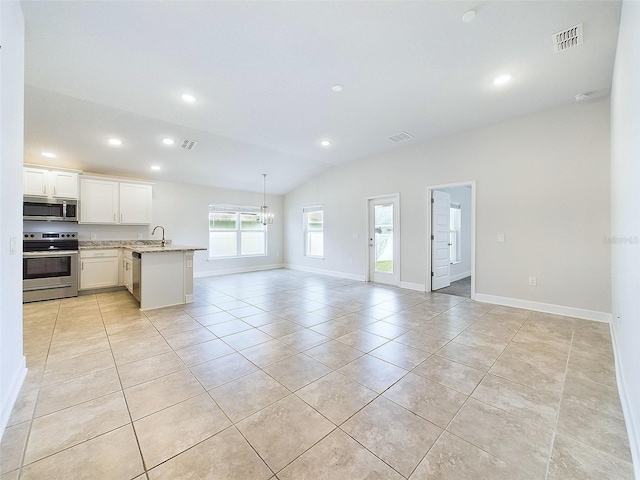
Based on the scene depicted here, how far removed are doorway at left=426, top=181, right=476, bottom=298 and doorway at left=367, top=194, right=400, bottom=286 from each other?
2.32 ft

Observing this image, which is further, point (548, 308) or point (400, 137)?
point (400, 137)

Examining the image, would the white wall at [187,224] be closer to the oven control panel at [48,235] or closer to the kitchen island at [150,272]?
the oven control panel at [48,235]

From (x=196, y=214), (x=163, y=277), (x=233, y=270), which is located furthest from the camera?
(x=233, y=270)

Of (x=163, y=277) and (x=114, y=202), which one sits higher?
(x=114, y=202)

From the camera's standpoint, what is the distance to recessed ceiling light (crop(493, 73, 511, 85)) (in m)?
3.04

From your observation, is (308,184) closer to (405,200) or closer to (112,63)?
(405,200)

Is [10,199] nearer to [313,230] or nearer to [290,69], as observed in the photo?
[290,69]

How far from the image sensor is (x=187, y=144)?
5.05 metres

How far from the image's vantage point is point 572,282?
3.77 meters

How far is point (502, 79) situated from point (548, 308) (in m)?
3.25

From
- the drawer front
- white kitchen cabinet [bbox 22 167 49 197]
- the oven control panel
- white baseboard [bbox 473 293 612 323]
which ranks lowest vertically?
white baseboard [bbox 473 293 612 323]

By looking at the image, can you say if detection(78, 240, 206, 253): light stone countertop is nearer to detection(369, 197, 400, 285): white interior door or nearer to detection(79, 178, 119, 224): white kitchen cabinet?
detection(79, 178, 119, 224): white kitchen cabinet

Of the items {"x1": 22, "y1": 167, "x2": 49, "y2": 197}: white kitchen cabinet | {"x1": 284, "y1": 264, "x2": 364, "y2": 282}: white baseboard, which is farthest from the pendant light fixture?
{"x1": 22, "y1": 167, "x2": 49, "y2": 197}: white kitchen cabinet

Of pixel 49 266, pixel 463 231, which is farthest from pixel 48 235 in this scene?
pixel 463 231
